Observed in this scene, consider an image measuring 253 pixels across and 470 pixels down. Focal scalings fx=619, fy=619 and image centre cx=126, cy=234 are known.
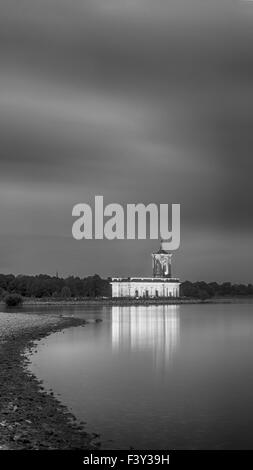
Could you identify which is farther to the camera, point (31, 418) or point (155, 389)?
point (155, 389)

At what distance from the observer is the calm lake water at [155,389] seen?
56.9 feet

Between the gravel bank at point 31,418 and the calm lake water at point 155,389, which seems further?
the calm lake water at point 155,389

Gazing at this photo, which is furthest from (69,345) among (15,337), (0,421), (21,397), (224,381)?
(0,421)

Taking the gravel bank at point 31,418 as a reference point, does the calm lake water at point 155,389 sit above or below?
below

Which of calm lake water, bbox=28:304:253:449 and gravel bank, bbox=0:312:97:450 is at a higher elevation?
gravel bank, bbox=0:312:97:450

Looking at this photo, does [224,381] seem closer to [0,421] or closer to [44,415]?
[44,415]

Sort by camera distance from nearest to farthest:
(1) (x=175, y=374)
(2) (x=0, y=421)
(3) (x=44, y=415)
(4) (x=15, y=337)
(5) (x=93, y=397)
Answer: (2) (x=0, y=421) → (3) (x=44, y=415) → (5) (x=93, y=397) → (1) (x=175, y=374) → (4) (x=15, y=337)

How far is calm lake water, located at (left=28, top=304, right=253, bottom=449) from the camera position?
17344mm

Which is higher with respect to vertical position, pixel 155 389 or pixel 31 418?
pixel 31 418

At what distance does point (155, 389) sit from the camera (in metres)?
25.6

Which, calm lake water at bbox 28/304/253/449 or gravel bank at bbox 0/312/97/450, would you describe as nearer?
gravel bank at bbox 0/312/97/450
